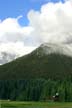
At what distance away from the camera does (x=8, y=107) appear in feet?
266

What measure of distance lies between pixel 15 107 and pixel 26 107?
2628 mm

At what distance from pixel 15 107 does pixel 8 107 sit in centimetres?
236

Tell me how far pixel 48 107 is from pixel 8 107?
29.0 feet

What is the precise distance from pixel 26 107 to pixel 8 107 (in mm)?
3974

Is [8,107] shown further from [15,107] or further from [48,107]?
[48,107]

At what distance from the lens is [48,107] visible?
82625mm

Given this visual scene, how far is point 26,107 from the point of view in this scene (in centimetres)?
8188

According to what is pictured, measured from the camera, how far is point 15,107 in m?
82.8

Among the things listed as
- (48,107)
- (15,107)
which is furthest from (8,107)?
(48,107)
